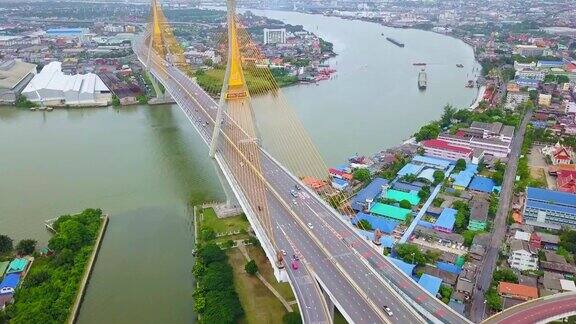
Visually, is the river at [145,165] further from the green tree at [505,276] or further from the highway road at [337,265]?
the green tree at [505,276]

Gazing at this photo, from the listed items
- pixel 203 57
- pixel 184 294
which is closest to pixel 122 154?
pixel 184 294

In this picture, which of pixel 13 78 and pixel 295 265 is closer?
pixel 295 265

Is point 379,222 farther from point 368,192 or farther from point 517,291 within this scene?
point 517,291

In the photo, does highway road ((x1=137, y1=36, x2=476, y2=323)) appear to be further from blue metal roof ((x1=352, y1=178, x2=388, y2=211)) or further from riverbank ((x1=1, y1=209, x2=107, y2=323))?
riverbank ((x1=1, y1=209, x2=107, y2=323))

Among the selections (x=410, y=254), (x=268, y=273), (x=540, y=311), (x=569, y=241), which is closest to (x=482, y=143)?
(x=569, y=241)

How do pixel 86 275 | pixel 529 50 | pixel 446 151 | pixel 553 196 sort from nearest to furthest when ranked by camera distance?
pixel 86 275, pixel 553 196, pixel 446 151, pixel 529 50

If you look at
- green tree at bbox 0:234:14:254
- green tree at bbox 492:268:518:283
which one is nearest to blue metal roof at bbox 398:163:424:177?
green tree at bbox 492:268:518:283
